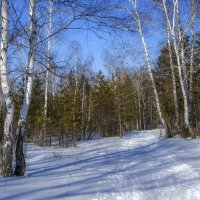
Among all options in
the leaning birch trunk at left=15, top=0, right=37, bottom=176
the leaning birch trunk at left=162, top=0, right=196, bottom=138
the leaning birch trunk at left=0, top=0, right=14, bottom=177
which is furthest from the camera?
the leaning birch trunk at left=162, top=0, right=196, bottom=138

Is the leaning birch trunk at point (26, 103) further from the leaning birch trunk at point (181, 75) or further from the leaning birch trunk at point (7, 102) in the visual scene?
the leaning birch trunk at point (181, 75)

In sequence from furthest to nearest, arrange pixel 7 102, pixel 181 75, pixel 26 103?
pixel 181 75 < pixel 26 103 < pixel 7 102

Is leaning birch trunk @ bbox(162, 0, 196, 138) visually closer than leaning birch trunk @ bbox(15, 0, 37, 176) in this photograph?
No

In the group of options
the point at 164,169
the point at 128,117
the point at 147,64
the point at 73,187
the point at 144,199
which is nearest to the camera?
the point at 144,199

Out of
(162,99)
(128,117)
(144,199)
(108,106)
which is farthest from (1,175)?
(128,117)

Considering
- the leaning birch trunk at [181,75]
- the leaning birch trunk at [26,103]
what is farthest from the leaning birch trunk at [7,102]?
the leaning birch trunk at [181,75]

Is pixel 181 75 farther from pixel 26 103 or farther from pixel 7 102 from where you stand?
pixel 7 102

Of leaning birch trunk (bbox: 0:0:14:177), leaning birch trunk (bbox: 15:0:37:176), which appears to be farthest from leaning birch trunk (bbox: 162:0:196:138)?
Result: leaning birch trunk (bbox: 0:0:14:177)

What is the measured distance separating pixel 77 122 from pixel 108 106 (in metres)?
9.41

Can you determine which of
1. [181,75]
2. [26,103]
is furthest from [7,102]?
[181,75]

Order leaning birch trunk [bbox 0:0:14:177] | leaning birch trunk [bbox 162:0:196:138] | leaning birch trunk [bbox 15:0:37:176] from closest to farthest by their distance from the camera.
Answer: leaning birch trunk [bbox 0:0:14:177] < leaning birch trunk [bbox 15:0:37:176] < leaning birch trunk [bbox 162:0:196:138]

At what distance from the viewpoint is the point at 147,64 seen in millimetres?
20641

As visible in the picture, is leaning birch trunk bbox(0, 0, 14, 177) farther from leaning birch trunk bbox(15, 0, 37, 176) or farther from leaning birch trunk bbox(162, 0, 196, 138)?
leaning birch trunk bbox(162, 0, 196, 138)

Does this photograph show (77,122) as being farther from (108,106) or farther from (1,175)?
(1,175)
